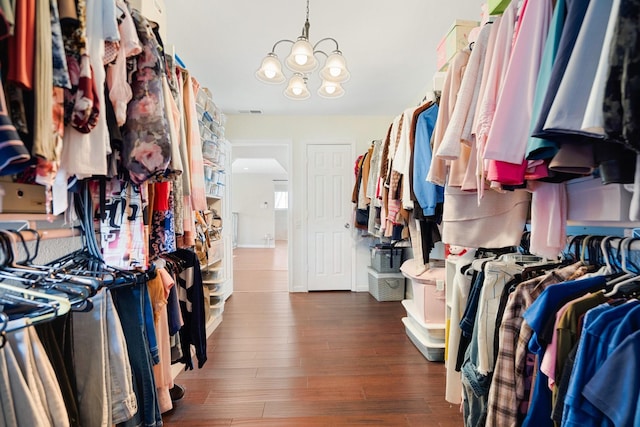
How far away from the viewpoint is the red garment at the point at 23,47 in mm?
606

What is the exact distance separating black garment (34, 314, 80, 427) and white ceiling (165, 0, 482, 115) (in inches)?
74.8

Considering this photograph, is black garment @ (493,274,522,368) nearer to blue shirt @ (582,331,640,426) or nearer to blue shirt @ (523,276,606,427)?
blue shirt @ (523,276,606,427)

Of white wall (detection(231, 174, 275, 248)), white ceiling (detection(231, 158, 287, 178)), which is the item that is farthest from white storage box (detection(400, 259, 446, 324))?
white wall (detection(231, 174, 275, 248))

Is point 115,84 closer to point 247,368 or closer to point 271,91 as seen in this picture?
point 247,368

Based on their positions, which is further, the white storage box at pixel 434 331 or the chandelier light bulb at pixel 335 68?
the white storage box at pixel 434 331

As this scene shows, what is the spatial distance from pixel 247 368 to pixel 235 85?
2.58 meters

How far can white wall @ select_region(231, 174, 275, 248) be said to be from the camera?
9320mm

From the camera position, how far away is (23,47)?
62cm

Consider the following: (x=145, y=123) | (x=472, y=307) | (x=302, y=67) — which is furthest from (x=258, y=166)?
(x=472, y=307)

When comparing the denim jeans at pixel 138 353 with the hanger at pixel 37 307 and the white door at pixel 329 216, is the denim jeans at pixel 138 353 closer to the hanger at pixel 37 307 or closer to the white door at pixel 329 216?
the hanger at pixel 37 307

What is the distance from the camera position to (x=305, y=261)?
4113 mm

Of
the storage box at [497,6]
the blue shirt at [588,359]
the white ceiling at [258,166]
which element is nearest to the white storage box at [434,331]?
the blue shirt at [588,359]

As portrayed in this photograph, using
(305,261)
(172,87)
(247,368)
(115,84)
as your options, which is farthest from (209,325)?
(115,84)

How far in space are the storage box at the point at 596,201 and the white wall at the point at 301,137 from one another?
3137 millimetres
